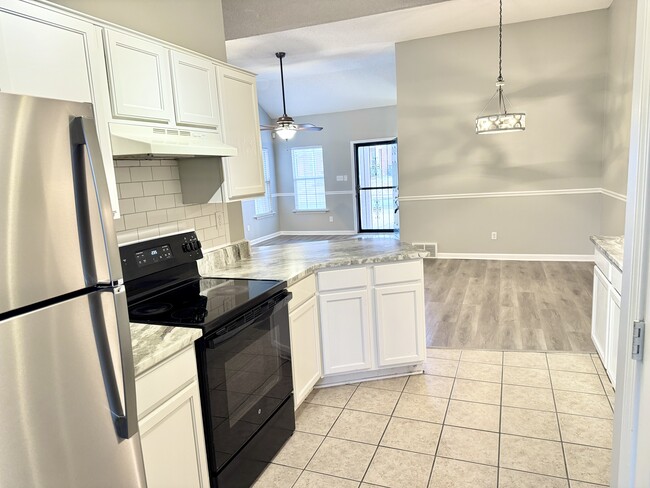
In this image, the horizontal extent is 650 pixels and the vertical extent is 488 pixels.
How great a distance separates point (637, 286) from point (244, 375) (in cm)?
157

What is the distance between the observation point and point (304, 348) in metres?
2.72

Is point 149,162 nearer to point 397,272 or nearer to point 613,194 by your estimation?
point 397,272

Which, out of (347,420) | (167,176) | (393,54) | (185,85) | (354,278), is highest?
(393,54)

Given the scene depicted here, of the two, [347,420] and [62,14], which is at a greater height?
[62,14]

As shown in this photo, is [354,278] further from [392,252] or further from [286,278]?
[286,278]

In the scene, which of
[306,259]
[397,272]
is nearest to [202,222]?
[306,259]

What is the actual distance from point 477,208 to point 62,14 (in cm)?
599

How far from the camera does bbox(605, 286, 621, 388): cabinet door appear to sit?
2.66 meters

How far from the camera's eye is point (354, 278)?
290cm

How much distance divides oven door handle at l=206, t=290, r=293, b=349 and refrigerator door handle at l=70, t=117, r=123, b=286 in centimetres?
75

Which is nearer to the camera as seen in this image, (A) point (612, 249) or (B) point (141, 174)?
(B) point (141, 174)

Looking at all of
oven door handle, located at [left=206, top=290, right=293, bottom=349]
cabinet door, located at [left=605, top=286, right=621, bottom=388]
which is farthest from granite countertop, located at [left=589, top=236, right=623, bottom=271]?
oven door handle, located at [left=206, top=290, right=293, bottom=349]

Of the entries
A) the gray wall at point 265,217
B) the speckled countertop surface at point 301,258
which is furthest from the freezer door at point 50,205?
the gray wall at point 265,217

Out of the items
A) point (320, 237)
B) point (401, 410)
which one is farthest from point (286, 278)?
point (320, 237)
